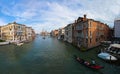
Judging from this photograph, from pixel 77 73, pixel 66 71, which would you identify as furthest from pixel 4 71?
pixel 77 73

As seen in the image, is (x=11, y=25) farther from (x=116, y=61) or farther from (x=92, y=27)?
(x=116, y=61)

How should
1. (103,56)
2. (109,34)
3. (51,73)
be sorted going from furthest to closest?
1. (109,34)
2. (103,56)
3. (51,73)

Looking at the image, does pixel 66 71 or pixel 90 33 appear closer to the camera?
pixel 66 71

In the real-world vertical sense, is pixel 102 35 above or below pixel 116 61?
above

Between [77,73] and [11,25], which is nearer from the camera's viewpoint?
[77,73]

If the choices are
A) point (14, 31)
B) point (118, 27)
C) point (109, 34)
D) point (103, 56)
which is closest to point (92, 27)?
point (118, 27)

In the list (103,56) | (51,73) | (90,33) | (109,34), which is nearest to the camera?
(51,73)

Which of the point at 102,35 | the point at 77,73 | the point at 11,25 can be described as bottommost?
the point at 77,73

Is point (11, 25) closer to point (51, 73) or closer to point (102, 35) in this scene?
point (102, 35)

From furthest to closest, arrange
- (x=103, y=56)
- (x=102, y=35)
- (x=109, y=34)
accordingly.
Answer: (x=109, y=34) → (x=102, y=35) → (x=103, y=56)
